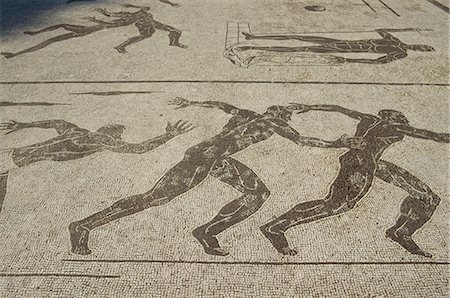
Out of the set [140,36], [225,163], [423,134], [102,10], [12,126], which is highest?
[423,134]

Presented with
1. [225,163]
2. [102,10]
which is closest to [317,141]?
[225,163]

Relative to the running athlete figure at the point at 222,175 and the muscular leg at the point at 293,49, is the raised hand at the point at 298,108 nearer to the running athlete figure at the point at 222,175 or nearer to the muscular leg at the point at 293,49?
the running athlete figure at the point at 222,175

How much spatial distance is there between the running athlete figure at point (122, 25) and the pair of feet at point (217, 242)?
3.98 m

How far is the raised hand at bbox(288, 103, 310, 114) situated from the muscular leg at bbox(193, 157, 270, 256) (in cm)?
132

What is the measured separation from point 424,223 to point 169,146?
8.46 ft

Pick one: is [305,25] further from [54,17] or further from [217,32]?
[54,17]

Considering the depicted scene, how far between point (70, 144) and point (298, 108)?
2675mm

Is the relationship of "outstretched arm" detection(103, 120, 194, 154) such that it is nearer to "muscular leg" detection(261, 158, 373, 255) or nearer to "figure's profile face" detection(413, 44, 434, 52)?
"muscular leg" detection(261, 158, 373, 255)

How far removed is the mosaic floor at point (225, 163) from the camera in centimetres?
321

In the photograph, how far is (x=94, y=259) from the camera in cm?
328

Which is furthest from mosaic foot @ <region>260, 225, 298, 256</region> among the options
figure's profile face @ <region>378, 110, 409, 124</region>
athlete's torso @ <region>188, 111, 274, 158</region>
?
figure's profile face @ <region>378, 110, 409, 124</region>

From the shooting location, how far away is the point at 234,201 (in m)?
3.79

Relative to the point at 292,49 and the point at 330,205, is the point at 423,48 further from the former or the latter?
the point at 330,205

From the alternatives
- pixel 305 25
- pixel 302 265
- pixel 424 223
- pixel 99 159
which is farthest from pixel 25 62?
pixel 424 223
